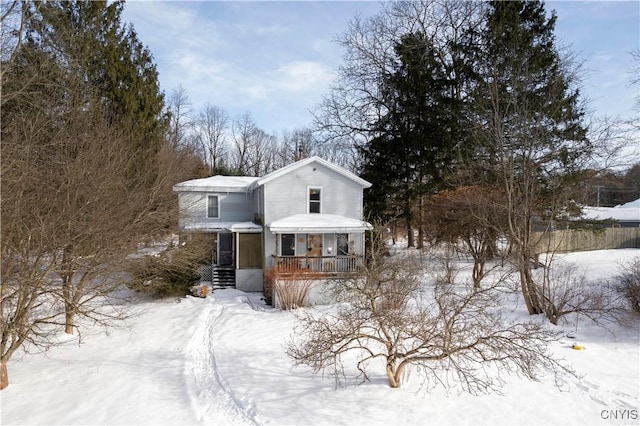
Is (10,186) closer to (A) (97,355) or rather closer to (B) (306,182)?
(A) (97,355)

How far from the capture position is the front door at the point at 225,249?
20062mm

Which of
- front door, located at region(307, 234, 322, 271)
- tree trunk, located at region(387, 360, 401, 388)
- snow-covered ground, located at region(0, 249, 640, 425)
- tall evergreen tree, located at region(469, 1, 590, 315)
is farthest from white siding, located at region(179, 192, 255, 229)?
tree trunk, located at region(387, 360, 401, 388)

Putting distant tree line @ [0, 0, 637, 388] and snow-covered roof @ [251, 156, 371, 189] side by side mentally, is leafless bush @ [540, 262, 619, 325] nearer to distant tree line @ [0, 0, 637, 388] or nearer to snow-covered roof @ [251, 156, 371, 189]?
distant tree line @ [0, 0, 637, 388]

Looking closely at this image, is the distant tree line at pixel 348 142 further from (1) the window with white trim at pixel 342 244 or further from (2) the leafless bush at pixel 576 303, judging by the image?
(1) the window with white trim at pixel 342 244

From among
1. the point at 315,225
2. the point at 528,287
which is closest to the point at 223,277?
the point at 315,225

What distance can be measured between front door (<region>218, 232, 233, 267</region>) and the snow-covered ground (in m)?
8.15

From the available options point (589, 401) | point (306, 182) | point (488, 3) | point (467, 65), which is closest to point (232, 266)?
point (306, 182)

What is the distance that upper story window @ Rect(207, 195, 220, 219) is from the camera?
68.3ft

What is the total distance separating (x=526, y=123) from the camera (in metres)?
13.4

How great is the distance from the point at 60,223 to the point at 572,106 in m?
22.3

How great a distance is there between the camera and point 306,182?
19.2 m

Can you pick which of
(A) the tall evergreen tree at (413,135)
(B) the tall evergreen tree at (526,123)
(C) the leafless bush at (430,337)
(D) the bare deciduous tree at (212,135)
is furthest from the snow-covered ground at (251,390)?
(D) the bare deciduous tree at (212,135)

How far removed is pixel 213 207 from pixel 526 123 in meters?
14.9

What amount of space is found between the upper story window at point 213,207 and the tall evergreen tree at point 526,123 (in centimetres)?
1276
